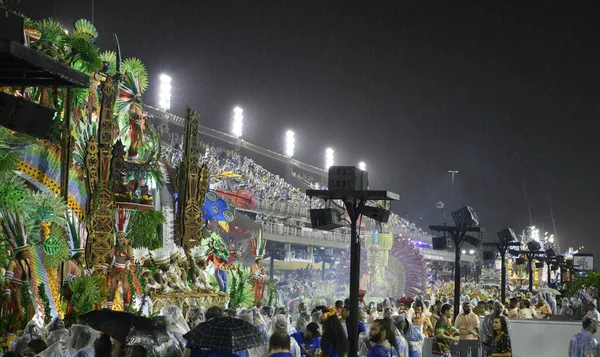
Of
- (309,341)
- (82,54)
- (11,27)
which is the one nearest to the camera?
(11,27)

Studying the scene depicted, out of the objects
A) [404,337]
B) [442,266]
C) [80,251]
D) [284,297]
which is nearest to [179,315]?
[404,337]

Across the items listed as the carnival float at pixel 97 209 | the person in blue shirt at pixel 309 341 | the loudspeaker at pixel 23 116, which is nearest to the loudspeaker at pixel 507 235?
the carnival float at pixel 97 209

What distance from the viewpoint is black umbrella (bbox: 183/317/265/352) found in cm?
766

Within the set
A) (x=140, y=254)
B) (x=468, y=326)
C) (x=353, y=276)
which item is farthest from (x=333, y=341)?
(x=140, y=254)

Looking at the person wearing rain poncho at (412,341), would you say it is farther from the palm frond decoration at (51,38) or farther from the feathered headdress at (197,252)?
the feathered headdress at (197,252)

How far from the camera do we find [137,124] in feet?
69.3

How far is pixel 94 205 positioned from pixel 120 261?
5.38 ft

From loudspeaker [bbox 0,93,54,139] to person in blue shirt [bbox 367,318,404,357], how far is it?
13.2 feet

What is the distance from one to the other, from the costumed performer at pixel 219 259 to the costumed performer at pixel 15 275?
9.83 metres

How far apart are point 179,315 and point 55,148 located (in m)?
6.64

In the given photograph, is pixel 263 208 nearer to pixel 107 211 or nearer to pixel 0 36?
pixel 107 211

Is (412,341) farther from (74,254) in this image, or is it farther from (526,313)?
(74,254)

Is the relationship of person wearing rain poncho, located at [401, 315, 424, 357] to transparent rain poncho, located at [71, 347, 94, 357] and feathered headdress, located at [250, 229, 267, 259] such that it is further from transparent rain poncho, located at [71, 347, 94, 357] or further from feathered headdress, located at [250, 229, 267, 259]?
feathered headdress, located at [250, 229, 267, 259]

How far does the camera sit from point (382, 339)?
28.7ft
